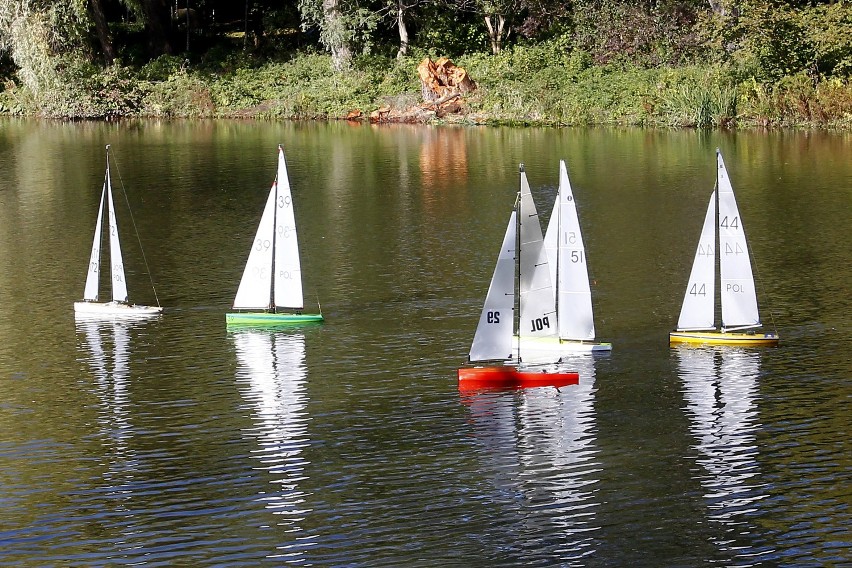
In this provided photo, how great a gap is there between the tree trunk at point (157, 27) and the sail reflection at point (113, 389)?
8061 cm

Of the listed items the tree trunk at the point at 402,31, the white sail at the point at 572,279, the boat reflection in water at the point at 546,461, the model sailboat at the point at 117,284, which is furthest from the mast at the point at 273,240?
the tree trunk at the point at 402,31

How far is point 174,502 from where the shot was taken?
28.0m

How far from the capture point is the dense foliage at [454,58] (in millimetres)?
92188

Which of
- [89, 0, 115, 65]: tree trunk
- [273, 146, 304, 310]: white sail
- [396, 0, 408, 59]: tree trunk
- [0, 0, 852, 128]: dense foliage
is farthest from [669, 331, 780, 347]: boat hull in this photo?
[89, 0, 115, 65]: tree trunk

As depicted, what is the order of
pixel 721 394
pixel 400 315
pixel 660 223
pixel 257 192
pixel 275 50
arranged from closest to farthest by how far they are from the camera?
pixel 721 394 < pixel 400 315 < pixel 660 223 < pixel 257 192 < pixel 275 50

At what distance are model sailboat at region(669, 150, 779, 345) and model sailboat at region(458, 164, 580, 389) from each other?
18.1 feet

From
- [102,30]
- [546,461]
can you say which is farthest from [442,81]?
[546,461]

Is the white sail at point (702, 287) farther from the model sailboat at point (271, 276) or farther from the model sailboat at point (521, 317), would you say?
the model sailboat at point (271, 276)

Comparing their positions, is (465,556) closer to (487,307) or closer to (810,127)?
(487,307)

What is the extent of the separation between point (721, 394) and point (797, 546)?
32.1ft

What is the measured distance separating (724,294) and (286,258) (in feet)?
47.9

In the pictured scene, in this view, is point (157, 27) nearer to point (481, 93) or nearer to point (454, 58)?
point (454, 58)

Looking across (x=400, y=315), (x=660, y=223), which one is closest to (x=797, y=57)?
(x=660, y=223)

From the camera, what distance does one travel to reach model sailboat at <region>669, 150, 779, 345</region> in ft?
128
